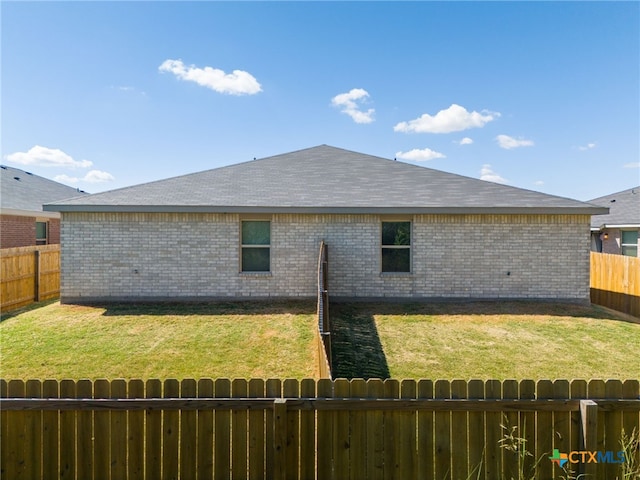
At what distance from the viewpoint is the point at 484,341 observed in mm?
8289

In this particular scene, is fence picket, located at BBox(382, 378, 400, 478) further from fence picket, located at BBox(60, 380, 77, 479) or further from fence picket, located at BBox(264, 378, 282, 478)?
fence picket, located at BBox(60, 380, 77, 479)

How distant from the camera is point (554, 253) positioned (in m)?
11.5

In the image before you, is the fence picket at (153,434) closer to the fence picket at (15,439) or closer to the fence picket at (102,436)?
the fence picket at (102,436)

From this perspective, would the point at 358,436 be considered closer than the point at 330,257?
Yes

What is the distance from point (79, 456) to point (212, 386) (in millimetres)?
1448

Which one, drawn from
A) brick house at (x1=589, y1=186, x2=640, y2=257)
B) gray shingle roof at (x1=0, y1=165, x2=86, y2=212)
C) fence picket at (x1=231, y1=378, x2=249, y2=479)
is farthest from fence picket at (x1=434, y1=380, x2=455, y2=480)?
gray shingle roof at (x1=0, y1=165, x2=86, y2=212)

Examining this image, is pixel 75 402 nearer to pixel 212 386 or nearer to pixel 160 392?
pixel 160 392

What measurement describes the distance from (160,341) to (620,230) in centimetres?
2062

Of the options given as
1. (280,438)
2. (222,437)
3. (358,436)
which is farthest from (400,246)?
(222,437)

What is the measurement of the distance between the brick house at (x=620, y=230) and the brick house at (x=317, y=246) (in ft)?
25.4

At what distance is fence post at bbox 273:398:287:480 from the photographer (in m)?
3.21

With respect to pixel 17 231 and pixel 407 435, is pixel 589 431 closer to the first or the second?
pixel 407 435

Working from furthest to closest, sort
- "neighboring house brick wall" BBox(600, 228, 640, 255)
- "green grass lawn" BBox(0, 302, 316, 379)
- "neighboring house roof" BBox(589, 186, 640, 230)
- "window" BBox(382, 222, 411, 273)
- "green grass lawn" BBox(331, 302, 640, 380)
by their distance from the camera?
1. "neighboring house brick wall" BBox(600, 228, 640, 255)
2. "neighboring house roof" BBox(589, 186, 640, 230)
3. "window" BBox(382, 222, 411, 273)
4. "green grass lawn" BBox(331, 302, 640, 380)
5. "green grass lawn" BBox(0, 302, 316, 379)

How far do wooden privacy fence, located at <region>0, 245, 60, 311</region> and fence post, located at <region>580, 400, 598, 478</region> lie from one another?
1454cm
